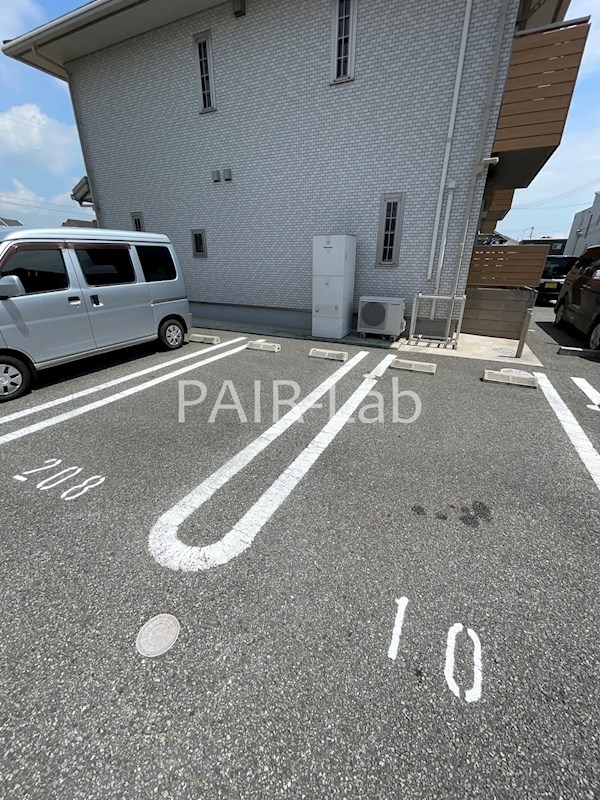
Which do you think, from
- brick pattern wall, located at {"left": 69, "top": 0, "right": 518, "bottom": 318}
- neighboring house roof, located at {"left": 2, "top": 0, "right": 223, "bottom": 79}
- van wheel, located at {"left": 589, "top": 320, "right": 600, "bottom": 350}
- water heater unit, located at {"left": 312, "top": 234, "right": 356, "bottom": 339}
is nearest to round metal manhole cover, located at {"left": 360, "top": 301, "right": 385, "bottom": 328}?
water heater unit, located at {"left": 312, "top": 234, "right": 356, "bottom": 339}

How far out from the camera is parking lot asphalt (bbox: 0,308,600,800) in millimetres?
1203

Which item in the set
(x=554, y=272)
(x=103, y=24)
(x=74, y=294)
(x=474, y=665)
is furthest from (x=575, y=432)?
(x=554, y=272)

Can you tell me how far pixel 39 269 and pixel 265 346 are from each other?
348 cm

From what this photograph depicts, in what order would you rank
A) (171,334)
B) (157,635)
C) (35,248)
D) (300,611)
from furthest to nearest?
1. (171,334)
2. (35,248)
3. (300,611)
4. (157,635)

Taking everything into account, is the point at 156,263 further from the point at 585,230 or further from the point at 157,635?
the point at 585,230

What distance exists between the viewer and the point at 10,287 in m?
3.81

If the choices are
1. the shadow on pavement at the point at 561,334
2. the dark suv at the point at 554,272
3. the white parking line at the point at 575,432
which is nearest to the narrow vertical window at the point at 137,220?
the white parking line at the point at 575,432

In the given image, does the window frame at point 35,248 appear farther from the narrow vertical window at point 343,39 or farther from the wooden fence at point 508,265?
the wooden fence at point 508,265

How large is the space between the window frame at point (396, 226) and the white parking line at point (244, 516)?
4571 millimetres

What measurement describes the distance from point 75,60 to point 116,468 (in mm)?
12551

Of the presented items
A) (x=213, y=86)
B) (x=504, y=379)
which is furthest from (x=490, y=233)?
(x=504, y=379)

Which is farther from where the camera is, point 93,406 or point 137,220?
point 137,220

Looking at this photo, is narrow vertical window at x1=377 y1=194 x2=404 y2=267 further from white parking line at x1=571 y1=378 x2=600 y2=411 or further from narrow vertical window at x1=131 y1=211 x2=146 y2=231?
narrow vertical window at x1=131 y1=211 x2=146 y2=231

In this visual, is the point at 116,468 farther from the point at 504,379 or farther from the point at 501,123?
the point at 501,123
